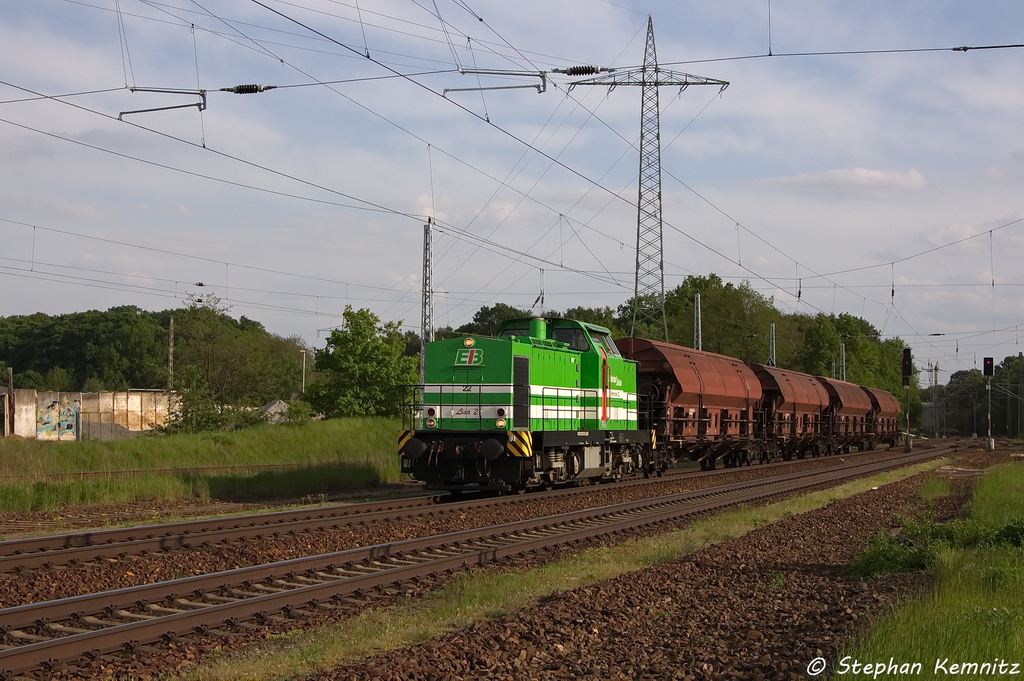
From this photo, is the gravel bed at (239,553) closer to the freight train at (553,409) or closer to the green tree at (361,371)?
the freight train at (553,409)

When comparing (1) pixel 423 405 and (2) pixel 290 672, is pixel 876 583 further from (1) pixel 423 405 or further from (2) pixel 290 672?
(1) pixel 423 405

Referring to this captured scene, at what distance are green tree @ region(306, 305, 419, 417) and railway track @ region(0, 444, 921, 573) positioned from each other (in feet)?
63.4

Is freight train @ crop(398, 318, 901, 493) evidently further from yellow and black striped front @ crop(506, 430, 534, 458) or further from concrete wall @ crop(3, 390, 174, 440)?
concrete wall @ crop(3, 390, 174, 440)

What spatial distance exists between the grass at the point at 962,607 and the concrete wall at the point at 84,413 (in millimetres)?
37641

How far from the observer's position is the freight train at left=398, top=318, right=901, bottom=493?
727 inches

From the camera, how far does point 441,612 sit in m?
8.45

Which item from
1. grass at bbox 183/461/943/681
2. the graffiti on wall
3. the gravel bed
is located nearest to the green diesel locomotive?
the gravel bed

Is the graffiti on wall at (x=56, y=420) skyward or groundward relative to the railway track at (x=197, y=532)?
skyward

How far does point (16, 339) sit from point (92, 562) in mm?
91962

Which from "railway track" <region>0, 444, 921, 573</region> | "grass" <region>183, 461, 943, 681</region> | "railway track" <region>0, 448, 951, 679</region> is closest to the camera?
"grass" <region>183, 461, 943, 681</region>

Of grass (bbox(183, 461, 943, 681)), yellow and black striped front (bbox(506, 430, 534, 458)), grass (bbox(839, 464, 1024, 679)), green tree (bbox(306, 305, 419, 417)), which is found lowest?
grass (bbox(183, 461, 943, 681))

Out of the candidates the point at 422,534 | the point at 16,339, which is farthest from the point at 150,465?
the point at 16,339

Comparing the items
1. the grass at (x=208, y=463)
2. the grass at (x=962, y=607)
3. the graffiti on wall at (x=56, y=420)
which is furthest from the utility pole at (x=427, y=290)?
the graffiti on wall at (x=56, y=420)

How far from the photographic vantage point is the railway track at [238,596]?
692 centimetres
